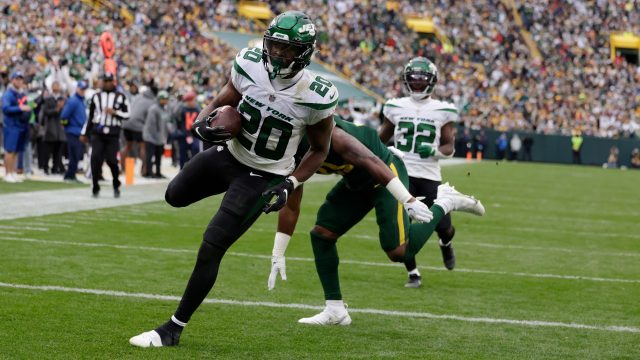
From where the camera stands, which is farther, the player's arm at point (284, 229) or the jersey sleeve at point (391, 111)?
the jersey sleeve at point (391, 111)

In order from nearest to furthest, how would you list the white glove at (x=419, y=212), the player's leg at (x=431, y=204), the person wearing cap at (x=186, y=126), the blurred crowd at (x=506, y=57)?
the white glove at (x=419, y=212) → the player's leg at (x=431, y=204) → the person wearing cap at (x=186, y=126) → the blurred crowd at (x=506, y=57)

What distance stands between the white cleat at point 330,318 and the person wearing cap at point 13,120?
1029 cm

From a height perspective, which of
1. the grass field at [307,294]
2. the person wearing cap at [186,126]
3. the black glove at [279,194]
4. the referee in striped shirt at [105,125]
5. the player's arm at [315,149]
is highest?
the player's arm at [315,149]

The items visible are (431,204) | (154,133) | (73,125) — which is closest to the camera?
(431,204)

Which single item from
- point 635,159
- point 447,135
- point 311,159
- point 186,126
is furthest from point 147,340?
point 635,159

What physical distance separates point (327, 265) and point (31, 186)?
31.1 ft

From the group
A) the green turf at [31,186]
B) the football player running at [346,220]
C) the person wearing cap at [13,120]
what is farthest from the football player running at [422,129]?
the person wearing cap at [13,120]

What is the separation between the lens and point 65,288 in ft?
23.4

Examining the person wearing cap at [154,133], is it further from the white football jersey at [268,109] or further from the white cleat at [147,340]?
the white cleat at [147,340]

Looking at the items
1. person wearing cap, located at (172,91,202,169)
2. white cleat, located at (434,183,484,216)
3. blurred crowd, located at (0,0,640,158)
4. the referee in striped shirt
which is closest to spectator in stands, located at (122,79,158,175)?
person wearing cap, located at (172,91,202,169)

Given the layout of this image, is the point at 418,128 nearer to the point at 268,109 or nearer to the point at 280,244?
the point at 280,244

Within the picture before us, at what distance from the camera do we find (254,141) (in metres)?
5.60

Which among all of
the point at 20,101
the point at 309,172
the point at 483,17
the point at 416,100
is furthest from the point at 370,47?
the point at 309,172

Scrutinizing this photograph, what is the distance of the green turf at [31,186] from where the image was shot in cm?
1451
